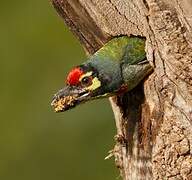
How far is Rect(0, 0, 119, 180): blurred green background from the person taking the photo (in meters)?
7.97

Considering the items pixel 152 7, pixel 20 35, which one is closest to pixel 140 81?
pixel 152 7

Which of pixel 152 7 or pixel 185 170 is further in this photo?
pixel 185 170

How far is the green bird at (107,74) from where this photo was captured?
13.7ft

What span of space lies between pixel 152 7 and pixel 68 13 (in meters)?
0.94

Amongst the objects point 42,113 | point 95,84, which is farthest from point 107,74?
point 42,113

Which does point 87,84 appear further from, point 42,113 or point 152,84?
point 42,113

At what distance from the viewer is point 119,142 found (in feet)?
15.0

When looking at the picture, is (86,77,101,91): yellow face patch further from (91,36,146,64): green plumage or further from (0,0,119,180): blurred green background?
(0,0,119,180): blurred green background

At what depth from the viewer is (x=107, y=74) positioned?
13.9ft

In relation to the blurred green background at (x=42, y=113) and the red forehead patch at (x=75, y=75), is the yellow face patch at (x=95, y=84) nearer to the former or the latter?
the red forehead patch at (x=75, y=75)

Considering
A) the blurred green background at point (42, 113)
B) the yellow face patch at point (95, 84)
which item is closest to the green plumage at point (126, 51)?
the yellow face patch at point (95, 84)

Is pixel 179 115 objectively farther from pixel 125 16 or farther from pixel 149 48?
pixel 125 16

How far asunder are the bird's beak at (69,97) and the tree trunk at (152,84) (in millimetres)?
331

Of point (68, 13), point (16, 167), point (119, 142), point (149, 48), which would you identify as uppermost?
point (68, 13)
